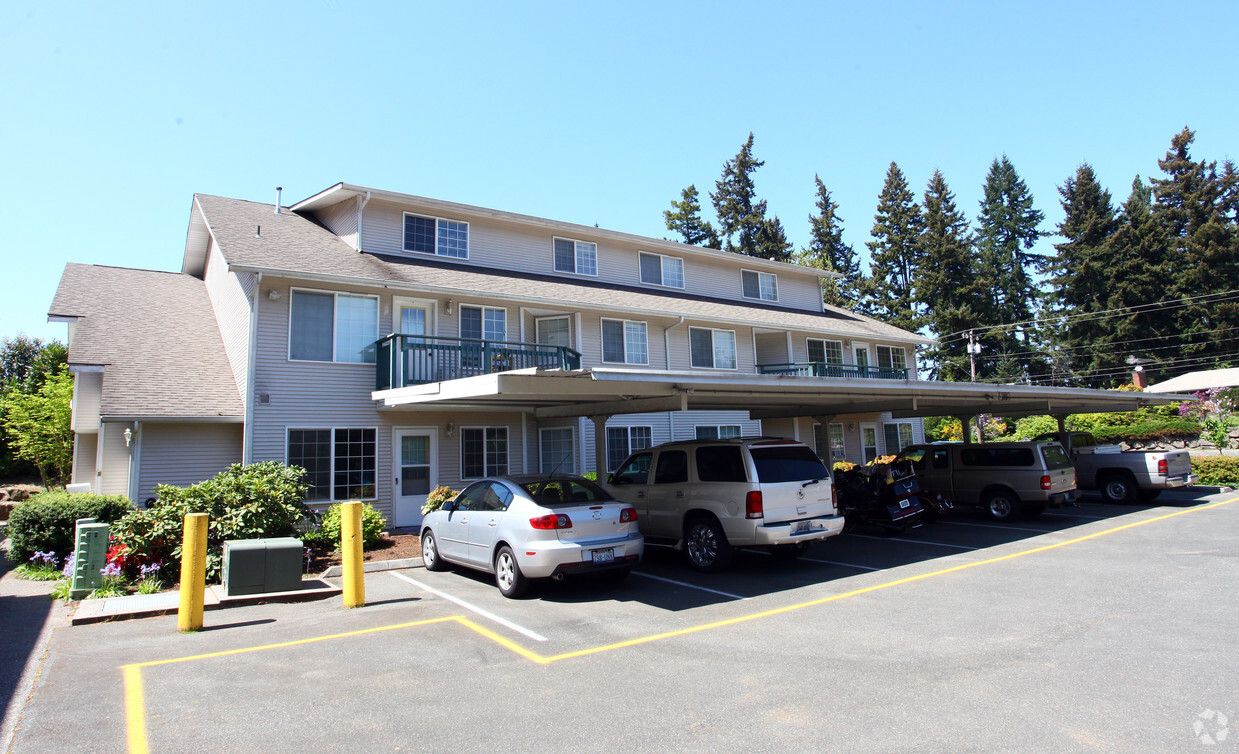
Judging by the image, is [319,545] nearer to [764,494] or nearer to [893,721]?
[764,494]

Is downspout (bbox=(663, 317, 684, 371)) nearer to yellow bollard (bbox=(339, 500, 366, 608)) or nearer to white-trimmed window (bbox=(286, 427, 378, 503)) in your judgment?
white-trimmed window (bbox=(286, 427, 378, 503))

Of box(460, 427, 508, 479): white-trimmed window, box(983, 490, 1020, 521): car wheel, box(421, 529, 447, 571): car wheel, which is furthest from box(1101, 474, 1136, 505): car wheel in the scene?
box(421, 529, 447, 571): car wheel

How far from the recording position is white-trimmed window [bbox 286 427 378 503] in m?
14.4

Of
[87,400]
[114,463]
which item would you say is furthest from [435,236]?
[114,463]

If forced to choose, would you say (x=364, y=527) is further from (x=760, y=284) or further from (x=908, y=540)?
(x=760, y=284)

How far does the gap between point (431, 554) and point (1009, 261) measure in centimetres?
6181

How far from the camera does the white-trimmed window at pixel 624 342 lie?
19.7 metres

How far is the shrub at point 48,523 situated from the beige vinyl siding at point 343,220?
27.6 ft

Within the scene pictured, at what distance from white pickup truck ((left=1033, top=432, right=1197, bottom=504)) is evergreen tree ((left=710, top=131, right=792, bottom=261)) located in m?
32.4

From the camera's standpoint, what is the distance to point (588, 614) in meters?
7.75

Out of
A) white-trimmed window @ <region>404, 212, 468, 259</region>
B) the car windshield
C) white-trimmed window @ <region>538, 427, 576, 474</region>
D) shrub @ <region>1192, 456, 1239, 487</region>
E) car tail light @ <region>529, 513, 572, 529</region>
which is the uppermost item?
white-trimmed window @ <region>404, 212, 468, 259</region>

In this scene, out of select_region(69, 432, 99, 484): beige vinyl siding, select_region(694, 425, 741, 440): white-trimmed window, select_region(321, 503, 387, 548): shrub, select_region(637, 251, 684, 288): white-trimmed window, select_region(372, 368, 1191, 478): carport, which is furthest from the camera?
select_region(637, 251, 684, 288): white-trimmed window

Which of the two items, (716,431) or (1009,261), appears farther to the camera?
(1009,261)

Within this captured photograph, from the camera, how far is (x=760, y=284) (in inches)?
1041
